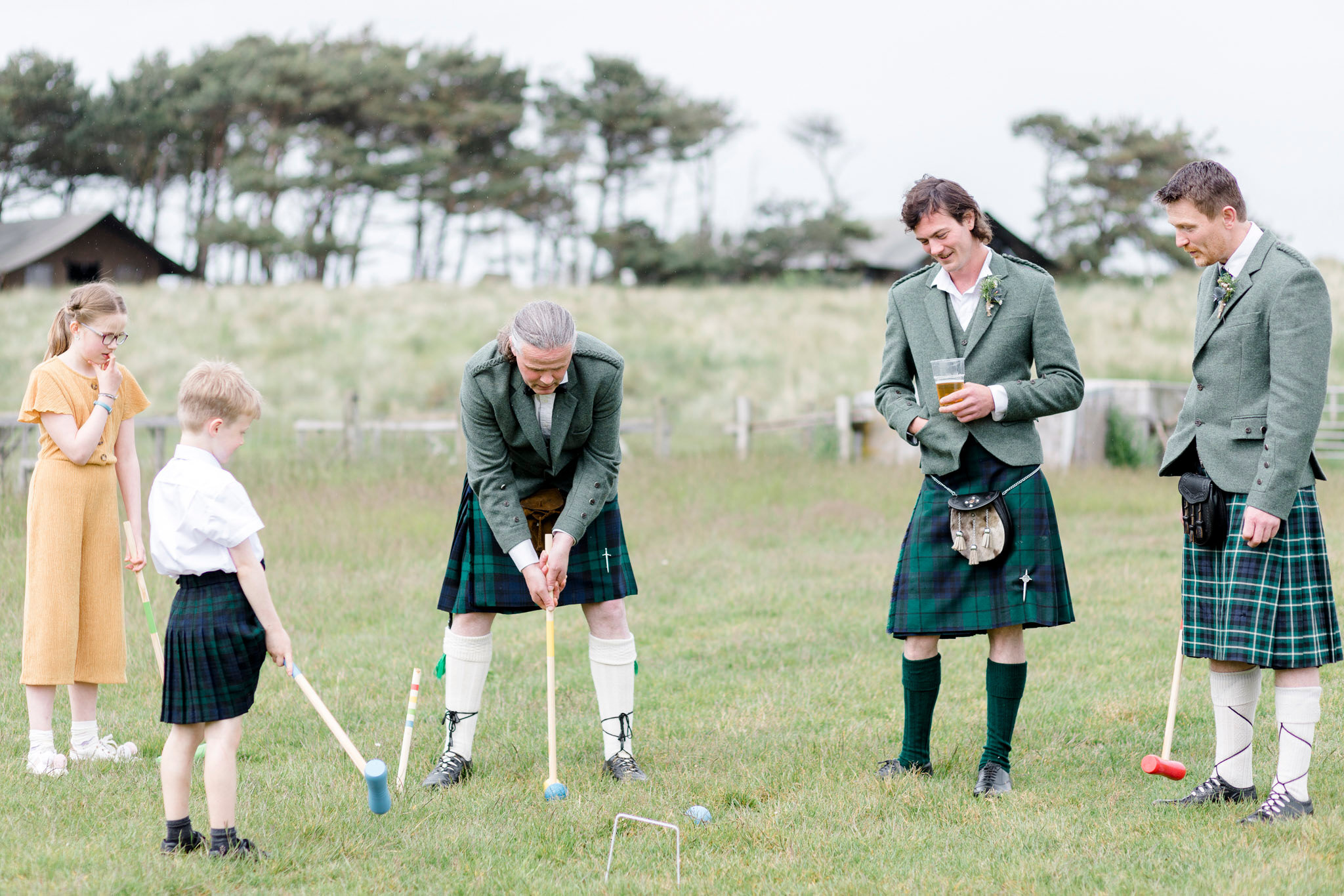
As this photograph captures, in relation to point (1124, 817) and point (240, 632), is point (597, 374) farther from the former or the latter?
point (1124, 817)

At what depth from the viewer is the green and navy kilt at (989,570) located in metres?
3.91

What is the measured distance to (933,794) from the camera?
3.95 m

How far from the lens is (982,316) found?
3949mm

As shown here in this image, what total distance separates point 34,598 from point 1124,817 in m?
3.71

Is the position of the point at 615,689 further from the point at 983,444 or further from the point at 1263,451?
the point at 1263,451

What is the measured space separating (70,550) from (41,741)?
2.19 ft

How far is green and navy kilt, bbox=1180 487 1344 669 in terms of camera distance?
3.54 metres

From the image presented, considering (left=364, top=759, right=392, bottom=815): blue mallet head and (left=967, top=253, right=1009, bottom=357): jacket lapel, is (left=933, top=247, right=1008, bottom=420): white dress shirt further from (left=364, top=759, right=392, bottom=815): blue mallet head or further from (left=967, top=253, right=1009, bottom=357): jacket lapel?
(left=364, top=759, right=392, bottom=815): blue mallet head

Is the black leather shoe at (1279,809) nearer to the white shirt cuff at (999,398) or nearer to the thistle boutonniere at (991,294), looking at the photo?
the white shirt cuff at (999,398)

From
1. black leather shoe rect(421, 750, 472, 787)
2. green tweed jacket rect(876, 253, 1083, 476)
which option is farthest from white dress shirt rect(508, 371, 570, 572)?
green tweed jacket rect(876, 253, 1083, 476)

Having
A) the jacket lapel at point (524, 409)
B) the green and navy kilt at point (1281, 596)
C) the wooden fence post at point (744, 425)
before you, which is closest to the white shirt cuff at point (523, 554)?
the jacket lapel at point (524, 409)

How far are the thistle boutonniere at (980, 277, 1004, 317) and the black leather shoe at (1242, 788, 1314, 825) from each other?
165 centimetres

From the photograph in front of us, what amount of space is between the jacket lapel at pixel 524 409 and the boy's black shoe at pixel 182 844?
60.0 inches

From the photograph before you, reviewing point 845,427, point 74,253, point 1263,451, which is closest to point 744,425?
point 845,427
